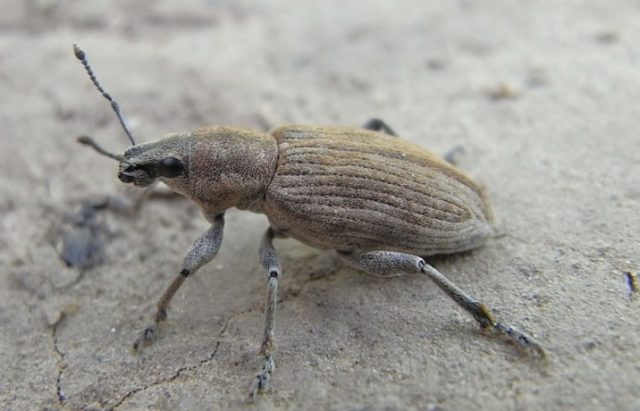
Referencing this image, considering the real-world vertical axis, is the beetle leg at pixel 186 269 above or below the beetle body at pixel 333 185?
below

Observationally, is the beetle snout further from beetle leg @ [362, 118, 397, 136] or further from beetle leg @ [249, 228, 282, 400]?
beetle leg @ [362, 118, 397, 136]

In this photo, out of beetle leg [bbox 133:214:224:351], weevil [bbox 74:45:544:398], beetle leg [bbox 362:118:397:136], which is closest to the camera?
weevil [bbox 74:45:544:398]

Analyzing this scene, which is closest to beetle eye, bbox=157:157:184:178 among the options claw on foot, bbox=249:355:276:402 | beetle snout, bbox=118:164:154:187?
beetle snout, bbox=118:164:154:187

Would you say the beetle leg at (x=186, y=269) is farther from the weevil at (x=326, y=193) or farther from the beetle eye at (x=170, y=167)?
the beetle eye at (x=170, y=167)

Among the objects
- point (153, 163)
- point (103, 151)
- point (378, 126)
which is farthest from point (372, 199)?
point (103, 151)

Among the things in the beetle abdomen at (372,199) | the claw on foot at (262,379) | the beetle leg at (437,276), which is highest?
the beetle abdomen at (372,199)

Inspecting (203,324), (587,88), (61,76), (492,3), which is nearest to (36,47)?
(61,76)

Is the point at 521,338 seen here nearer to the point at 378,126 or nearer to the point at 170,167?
the point at 378,126

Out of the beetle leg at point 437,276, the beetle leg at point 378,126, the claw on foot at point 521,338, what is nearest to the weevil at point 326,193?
the beetle leg at point 437,276
